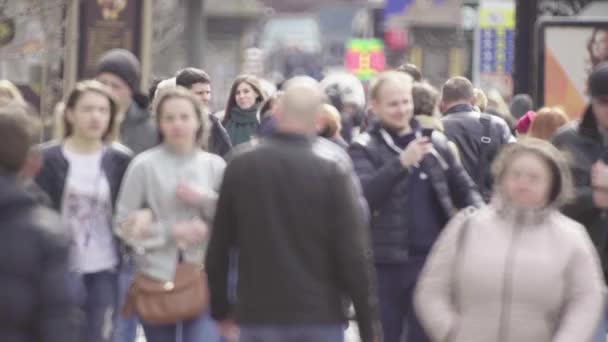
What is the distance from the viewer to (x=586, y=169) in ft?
28.5

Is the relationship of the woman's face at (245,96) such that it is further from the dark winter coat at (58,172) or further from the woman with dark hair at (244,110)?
the dark winter coat at (58,172)

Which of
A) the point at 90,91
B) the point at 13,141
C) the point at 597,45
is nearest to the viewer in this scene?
the point at 13,141

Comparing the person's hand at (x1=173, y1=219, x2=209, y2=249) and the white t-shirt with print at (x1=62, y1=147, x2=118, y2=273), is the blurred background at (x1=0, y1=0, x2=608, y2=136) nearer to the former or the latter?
the white t-shirt with print at (x1=62, y1=147, x2=118, y2=273)

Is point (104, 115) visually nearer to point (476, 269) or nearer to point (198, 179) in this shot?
point (198, 179)

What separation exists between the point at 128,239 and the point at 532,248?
2.30 metres

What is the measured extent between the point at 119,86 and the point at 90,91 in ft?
3.91

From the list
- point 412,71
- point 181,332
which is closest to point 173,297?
point 181,332

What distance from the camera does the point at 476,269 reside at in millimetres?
6809

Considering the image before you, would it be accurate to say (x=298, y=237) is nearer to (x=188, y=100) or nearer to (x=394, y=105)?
(x=188, y=100)

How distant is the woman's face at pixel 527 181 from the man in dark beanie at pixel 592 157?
1581 mm

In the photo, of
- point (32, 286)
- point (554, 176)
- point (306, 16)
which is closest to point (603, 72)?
point (554, 176)

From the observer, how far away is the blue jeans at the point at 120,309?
→ 9.03m

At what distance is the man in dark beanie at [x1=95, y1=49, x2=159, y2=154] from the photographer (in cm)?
990

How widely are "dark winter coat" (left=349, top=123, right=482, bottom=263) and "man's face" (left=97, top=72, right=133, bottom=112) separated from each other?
1.38m
